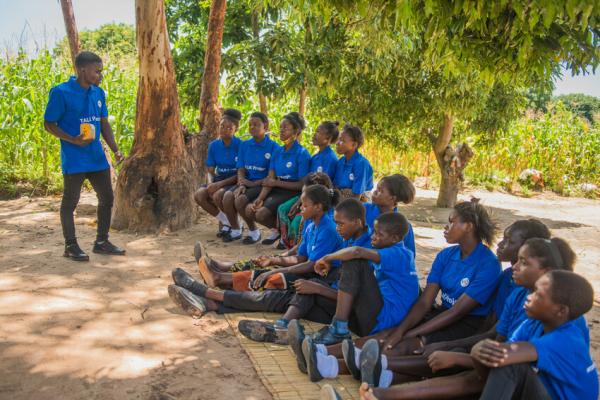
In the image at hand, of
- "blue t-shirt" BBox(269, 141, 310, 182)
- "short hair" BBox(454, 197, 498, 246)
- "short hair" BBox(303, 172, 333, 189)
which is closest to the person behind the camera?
"short hair" BBox(454, 197, 498, 246)

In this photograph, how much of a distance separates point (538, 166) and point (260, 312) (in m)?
12.2

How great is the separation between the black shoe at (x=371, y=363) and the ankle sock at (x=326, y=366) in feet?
0.74

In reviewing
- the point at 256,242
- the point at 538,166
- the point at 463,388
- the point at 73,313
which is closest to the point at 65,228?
the point at 73,313

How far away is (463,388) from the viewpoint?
2.71 metres

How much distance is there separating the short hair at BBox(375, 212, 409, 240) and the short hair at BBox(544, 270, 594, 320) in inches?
49.4

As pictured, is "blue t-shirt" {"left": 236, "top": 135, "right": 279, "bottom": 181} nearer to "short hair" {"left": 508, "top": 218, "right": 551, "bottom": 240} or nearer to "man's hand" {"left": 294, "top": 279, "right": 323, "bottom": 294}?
"man's hand" {"left": 294, "top": 279, "right": 323, "bottom": 294}

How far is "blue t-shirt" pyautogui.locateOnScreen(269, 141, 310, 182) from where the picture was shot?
20.1 feet

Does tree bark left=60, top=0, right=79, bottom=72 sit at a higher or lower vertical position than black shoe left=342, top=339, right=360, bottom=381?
higher

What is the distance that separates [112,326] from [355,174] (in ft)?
9.13

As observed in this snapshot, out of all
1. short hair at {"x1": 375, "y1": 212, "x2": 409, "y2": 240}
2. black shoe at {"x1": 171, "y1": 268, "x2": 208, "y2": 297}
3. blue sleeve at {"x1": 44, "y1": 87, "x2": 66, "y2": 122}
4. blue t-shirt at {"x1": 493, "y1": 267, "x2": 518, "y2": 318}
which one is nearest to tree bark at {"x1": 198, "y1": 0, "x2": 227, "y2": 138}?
blue sleeve at {"x1": 44, "y1": 87, "x2": 66, "y2": 122}

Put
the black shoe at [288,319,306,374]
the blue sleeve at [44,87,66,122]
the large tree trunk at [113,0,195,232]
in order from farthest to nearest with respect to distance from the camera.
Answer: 1. the large tree trunk at [113,0,195,232]
2. the blue sleeve at [44,87,66,122]
3. the black shoe at [288,319,306,374]

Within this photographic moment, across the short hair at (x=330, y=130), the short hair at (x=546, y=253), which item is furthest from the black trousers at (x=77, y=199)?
the short hair at (x=546, y=253)

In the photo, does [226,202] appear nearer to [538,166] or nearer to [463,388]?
[463,388]

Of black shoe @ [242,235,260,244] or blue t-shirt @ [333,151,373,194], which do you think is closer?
blue t-shirt @ [333,151,373,194]
